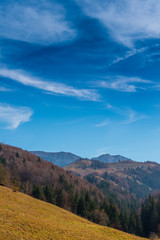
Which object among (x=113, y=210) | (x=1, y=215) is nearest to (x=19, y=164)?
(x=113, y=210)

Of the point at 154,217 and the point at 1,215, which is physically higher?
the point at 1,215

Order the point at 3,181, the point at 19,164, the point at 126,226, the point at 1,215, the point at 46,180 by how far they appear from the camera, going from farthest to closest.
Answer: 1. the point at 19,164
2. the point at 46,180
3. the point at 126,226
4. the point at 3,181
5. the point at 1,215

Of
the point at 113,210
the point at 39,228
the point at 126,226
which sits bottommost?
the point at 126,226

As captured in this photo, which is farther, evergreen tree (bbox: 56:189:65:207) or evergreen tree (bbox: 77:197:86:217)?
evergreen tree (bbox: 56:189:65:207)

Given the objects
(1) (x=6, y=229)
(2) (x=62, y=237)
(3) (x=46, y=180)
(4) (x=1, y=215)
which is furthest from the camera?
(3) (x=46, y=180)

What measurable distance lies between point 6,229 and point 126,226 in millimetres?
100243

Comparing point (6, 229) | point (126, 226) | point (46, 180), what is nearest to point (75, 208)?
point (126, 226)

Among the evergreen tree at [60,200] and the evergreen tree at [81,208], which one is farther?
the evergreen tree at [60,200]

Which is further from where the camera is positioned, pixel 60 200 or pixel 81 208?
pixel 60 200

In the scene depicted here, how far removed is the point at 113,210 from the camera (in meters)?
110

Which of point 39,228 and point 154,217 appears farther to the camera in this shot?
point 154,217

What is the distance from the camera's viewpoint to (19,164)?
18925 centimetres

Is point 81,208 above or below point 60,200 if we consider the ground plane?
below

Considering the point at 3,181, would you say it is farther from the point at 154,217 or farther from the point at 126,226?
the point at 154,217
